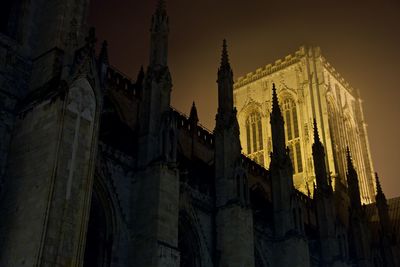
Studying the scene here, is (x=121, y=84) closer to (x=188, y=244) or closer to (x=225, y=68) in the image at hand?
(x=225, y=68)

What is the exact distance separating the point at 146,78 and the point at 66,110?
848 cm

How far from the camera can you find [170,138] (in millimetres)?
20156

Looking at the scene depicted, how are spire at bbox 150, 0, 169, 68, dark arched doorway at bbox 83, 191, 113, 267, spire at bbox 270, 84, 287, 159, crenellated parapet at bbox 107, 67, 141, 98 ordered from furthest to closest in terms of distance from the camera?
spire at bbox 270, 84, 287, 159 < crenellated parapet at bbox 107, 67, 141, 98 < spire at bbox 150, 0, 169, 68 < dark arched doorway at bbox 83, 191, 113, 267

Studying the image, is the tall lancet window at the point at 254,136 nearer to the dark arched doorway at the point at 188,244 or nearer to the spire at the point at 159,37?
the spire at the point at 159,37

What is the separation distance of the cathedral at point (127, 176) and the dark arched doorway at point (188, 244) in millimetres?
55

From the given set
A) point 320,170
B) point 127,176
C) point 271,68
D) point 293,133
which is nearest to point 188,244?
point 127,176

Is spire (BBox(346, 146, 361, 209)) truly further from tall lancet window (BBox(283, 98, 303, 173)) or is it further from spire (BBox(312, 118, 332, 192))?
tall lancet window (BBox(283, 98, 303, 173))

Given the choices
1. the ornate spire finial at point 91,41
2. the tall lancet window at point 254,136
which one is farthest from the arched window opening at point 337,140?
the ornate spire finial at point 91,41

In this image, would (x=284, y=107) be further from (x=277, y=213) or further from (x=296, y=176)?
(x=277, y=213)

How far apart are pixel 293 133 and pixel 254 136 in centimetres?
375

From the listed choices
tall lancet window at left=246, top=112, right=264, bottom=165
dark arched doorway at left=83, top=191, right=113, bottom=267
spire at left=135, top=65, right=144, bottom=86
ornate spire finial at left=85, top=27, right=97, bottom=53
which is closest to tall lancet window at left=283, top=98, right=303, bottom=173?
tall lancet window at left=246, top=112, right=264, bottom=165

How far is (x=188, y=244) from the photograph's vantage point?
71.6 ft

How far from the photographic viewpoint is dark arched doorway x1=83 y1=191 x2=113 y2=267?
57.4ft

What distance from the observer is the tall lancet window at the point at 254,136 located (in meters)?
48.9
